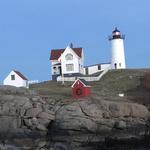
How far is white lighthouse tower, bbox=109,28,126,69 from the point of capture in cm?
6531

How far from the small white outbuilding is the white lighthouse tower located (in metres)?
11.6

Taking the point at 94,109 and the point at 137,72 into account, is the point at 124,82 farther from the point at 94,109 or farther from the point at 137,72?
the point at 94,109

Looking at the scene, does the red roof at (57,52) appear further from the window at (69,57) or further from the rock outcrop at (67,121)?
the rock outcrop at (67,121)

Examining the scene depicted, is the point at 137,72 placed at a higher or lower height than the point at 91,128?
higher

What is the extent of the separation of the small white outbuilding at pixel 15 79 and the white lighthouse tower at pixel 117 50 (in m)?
11.6

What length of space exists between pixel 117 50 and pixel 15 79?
13.5 metres

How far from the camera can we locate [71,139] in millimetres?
35219

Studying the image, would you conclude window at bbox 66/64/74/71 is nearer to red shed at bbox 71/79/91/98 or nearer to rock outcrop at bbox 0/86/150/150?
red shed at bbox 71/79/91/98

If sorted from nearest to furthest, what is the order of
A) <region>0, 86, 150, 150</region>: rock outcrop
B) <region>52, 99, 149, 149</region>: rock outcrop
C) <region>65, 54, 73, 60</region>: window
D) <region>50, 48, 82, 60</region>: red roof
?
<region>0, 86, 150, 150</region>: rock outcrop, <region>52, 99, 149, 149</region>: rock outcrop, <region>65, 54, 73, 60</region>: window, <region>50, 48, 82, 60</region>: red roof

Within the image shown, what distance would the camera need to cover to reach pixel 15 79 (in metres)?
59.1

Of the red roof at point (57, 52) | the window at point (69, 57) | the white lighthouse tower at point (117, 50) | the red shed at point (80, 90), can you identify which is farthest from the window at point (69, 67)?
the red shed at point (80, 90)

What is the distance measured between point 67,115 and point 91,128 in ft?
6.32

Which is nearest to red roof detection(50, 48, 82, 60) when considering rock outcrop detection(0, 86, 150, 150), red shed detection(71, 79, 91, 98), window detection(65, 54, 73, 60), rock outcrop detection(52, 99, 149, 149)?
window detection(65, 54, 73, 60)

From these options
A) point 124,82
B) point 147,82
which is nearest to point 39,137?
point 147,82
